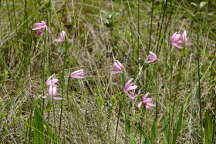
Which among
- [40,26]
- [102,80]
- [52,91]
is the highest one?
[40,26]

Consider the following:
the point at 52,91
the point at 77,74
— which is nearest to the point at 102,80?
the point at 77,74

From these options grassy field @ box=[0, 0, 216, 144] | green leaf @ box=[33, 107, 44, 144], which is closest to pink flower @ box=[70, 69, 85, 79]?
grassy field @ box=[0, 0, 216, 144]

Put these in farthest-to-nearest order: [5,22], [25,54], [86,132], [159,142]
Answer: [5,22], [25,54], [159,142], [86,132]

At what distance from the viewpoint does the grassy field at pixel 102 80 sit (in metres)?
1.90

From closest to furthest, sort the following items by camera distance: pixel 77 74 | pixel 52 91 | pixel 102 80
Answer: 1. pixel 52 91
2. pixel 77 74
3. pixel 102 80

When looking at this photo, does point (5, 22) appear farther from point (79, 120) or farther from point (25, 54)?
point (79, 120)

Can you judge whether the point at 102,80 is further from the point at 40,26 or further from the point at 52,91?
the point at 52,91

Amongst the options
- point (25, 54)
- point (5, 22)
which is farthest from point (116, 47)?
point (5, 22)

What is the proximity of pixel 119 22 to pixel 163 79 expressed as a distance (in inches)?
31.3

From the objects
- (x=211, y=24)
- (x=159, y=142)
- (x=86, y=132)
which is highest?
(x=211, y=24)

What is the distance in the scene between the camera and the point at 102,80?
8.08 ft

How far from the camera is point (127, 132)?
189cm

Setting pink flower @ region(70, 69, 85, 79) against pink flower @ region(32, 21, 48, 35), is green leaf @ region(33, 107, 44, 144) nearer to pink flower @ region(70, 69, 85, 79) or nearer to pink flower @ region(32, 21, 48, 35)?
pink flower @ region(70, 69, 85, 79)

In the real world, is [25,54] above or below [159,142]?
above
